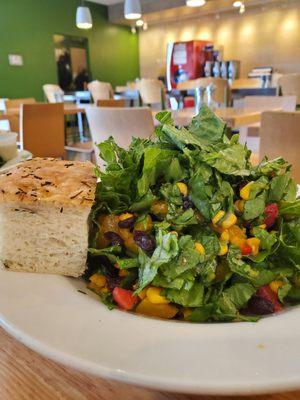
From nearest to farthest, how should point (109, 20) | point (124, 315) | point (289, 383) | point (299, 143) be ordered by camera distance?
point (289, 383), point (124, 315), point (299, 143), point (109, 20)

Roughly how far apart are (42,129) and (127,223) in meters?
2.89

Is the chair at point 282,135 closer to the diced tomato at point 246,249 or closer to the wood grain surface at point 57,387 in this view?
the diced tomato at point 246,249

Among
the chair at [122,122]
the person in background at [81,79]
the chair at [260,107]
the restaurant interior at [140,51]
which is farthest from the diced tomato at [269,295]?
the person in background at [81,79]

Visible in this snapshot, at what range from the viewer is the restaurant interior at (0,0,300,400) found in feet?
12.1

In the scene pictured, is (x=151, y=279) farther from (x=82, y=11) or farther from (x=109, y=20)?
(x=109, y=20)

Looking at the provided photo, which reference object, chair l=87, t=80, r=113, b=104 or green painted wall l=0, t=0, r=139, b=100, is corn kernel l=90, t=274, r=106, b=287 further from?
green painted wall l=0, t=0, r=139, b=100

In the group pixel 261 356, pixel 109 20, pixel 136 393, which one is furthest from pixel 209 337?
pixel 109 20

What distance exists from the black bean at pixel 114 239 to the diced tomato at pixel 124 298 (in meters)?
0.09

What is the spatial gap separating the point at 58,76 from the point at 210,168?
8227 mm

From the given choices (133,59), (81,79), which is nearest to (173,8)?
(133,59)

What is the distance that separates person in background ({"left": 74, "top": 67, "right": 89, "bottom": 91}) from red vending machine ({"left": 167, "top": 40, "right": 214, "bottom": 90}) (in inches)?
85.0

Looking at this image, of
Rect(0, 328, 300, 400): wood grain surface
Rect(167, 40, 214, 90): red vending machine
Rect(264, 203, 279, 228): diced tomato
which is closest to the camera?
Rect(0, 328, 300, 400): wood grain surface

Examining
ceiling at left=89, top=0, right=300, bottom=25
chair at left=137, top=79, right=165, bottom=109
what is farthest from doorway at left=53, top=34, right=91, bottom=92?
chair at left=137, top=79, right=165, bottom=109

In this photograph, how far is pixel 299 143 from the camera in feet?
5.27
